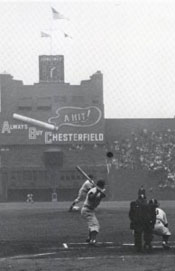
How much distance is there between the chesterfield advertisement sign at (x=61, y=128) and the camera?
64.8 metres

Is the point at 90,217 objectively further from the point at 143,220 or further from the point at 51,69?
the point at 51,69

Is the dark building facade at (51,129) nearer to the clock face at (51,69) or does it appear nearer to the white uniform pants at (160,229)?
the clock face at (51,69)

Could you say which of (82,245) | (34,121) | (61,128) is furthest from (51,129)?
(82,245)

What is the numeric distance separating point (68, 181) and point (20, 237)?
45015mm

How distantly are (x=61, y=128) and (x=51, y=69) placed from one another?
613 cm

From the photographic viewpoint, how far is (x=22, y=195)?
61062 millimetres

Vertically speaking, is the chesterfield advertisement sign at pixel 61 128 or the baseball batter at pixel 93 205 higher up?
the chesterfield advertisement sign at pixel 61 128

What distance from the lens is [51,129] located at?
64.7m

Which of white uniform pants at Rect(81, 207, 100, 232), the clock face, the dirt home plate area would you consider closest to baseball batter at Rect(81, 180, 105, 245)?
white uniform pants at Rect(81, 207, 100, 232)

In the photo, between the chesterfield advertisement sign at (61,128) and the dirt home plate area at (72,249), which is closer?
the dirt home plate area at (72,249)

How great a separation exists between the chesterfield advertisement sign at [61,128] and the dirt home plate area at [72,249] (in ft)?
140

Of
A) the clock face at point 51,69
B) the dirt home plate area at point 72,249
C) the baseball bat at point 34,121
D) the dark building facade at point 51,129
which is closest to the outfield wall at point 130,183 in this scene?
the dark building facade at point 51,129

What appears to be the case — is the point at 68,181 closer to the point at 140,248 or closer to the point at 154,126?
the point at 154,126

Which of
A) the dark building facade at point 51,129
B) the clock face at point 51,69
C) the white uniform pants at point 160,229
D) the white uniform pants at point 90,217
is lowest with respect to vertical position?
the white uniform pants at point 160,229
